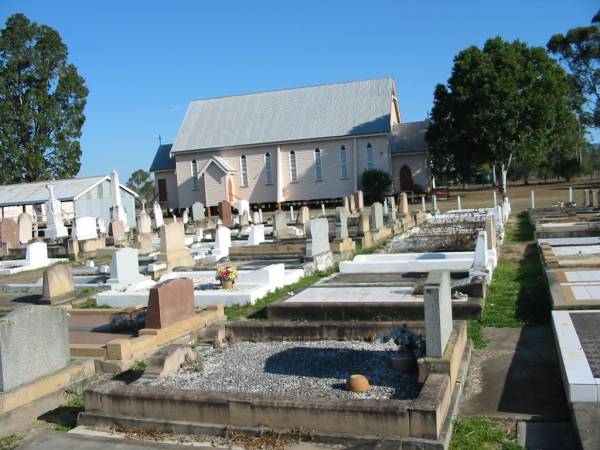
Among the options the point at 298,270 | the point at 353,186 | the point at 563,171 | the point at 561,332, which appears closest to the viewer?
the point at 561,332

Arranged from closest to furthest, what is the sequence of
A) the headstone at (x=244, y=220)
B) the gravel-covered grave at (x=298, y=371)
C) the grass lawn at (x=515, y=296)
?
the gravel-covered grave at (x=298, y=371) < the grass lawn at (x=515, y=296) < the headstone at (x=244, y=220)

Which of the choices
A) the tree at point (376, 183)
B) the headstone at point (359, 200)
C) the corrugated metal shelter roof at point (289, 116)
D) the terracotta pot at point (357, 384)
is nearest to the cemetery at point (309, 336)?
the terracotta pot at point (357, 384)

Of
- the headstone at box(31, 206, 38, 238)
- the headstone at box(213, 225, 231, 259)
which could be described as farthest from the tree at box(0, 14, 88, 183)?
the headstone at box(213, 225, 231, 259)

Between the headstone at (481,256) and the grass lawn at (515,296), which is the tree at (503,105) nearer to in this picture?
the grass lawn at (515,296)

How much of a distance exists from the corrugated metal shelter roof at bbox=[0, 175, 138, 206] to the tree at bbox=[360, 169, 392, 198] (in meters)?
16.9

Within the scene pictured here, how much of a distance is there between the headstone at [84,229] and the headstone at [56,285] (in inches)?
559

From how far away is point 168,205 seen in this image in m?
53.3

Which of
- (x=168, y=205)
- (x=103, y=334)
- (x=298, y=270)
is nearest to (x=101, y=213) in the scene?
(x=168, y=205)

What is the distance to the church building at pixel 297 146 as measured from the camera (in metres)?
46.4

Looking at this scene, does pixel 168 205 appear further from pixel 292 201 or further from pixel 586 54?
pixel 586 54

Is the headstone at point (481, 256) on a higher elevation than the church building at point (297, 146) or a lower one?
lower

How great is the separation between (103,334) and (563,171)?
55266 mm

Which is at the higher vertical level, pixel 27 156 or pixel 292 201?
pixel 27 156

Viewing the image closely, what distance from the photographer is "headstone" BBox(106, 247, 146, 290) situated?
1419 cm
